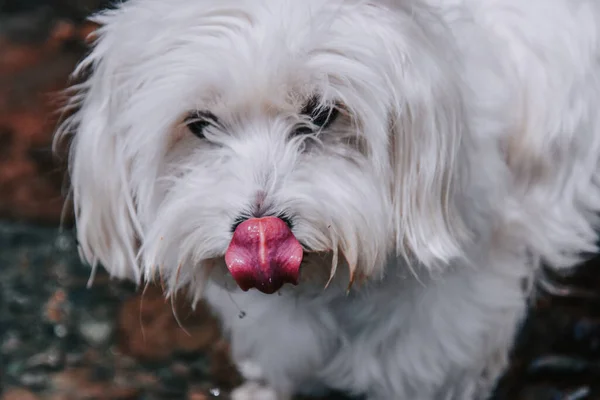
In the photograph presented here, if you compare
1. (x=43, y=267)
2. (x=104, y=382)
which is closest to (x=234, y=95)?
(x=104, y=382)

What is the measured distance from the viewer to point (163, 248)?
1.10 metres

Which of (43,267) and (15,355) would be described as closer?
(15,355)

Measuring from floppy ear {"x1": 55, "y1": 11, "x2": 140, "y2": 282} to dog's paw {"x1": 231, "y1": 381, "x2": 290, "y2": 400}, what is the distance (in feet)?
1.82

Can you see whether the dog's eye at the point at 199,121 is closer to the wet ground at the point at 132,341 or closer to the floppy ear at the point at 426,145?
the floppy ear at the point at 426,145

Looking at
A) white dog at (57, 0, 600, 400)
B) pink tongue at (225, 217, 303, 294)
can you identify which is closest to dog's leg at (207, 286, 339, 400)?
white dog at (57, 0, 600, 400)

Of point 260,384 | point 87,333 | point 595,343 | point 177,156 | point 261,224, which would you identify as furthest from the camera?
point 87,333

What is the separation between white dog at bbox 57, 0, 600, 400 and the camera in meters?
1.04

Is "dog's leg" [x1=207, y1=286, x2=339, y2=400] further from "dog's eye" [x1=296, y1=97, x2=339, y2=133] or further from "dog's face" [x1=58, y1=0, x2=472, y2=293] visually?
"dog's eye" [x1=296, y1=97, x2=339, y2=133]

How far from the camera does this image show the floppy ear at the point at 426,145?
1.08 meters

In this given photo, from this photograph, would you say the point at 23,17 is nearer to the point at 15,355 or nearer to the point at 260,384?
the point at 15,355

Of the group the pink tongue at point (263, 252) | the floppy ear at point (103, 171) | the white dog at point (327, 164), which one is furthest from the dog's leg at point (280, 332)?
the pink tongue at point (263, 252)

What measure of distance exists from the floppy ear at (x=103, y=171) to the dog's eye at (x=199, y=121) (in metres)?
0.11

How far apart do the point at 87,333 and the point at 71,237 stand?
329 millimetres

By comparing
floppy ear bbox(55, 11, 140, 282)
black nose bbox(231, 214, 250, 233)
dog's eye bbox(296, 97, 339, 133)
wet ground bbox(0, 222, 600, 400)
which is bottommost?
wet ground bbox(0, 222, 600, 400)
